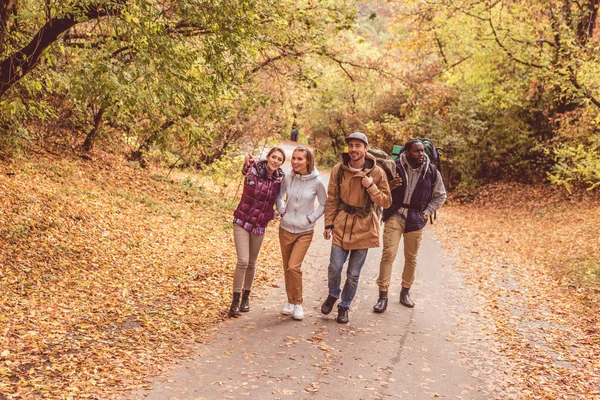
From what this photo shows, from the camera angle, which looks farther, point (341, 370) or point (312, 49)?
point (312, 49)

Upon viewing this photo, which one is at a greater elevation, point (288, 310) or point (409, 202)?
point (409, 202)

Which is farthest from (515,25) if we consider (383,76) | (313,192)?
(313,192)

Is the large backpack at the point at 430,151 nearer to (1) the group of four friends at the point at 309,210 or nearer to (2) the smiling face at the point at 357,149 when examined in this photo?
(1) the group of four friends at the point at 309,210

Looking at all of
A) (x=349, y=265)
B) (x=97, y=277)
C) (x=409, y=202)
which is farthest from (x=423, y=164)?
(x=97, y=277)

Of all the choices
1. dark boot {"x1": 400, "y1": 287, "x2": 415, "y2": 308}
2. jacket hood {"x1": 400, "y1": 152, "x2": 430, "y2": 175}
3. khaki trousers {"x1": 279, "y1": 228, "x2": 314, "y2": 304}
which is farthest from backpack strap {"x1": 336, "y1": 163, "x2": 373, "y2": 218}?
dark boot {"x1": 400, "y1": 287, "x2": 415, "y2": 308}

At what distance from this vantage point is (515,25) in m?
20.0

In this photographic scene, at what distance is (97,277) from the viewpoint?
763 centimetres

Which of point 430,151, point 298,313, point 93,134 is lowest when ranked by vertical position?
point 298,313

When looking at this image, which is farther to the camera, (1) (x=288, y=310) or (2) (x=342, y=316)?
(1) (x=288, y=310)

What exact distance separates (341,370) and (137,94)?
12.4ft

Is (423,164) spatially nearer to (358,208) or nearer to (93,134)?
(358,208)

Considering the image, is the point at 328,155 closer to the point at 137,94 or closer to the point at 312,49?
the point at 312,49

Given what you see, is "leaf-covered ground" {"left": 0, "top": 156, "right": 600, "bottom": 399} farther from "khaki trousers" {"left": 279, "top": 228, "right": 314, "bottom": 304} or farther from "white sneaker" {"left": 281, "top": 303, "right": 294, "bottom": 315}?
"khaki trousers" {"left": 279, "top": 228, "right": 314, "bottom": 304}

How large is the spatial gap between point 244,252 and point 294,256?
61cm
